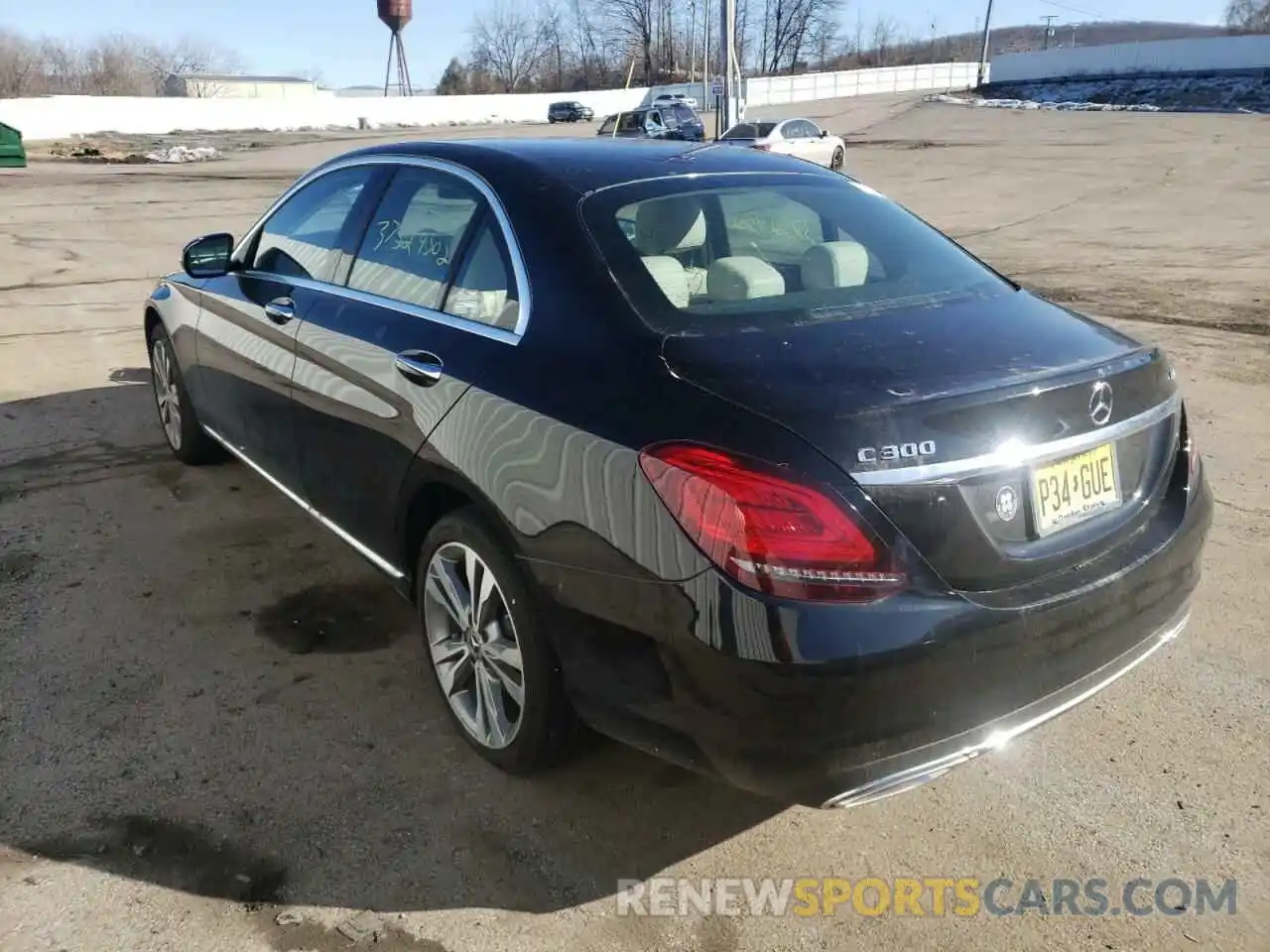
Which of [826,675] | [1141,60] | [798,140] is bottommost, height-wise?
[826,675]

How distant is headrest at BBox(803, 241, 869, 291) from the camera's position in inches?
121

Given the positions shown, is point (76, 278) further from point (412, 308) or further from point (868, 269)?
point (868, 269)

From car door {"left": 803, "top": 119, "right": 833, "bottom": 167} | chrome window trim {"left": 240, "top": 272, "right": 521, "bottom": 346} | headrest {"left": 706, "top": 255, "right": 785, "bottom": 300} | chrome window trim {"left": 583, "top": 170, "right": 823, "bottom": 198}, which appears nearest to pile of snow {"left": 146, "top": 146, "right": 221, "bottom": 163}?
car door {"left": 803, "top": 119, "right": 833, "bottom": 167}

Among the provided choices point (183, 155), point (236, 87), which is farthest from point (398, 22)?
point (183, 155)

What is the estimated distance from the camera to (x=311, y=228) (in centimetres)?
411

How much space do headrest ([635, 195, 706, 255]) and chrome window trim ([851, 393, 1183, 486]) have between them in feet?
3.54

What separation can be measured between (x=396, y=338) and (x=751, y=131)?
26598 mm

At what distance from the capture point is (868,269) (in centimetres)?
317

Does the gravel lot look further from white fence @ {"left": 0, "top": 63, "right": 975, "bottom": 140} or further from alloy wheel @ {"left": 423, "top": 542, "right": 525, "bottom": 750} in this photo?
white fence @ {"left": 0, "top": 63, "right": 975, "bottom": 140}

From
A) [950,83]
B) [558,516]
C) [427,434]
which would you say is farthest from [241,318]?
[950,83]

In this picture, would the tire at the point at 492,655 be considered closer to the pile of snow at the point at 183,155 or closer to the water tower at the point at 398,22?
the pile of snow at the point at 183,155

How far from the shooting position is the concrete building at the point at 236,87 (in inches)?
3841

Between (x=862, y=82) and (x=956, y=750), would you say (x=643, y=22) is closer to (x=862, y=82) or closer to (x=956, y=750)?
(x=862, y=82)

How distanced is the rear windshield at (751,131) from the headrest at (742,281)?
25.5 meters
